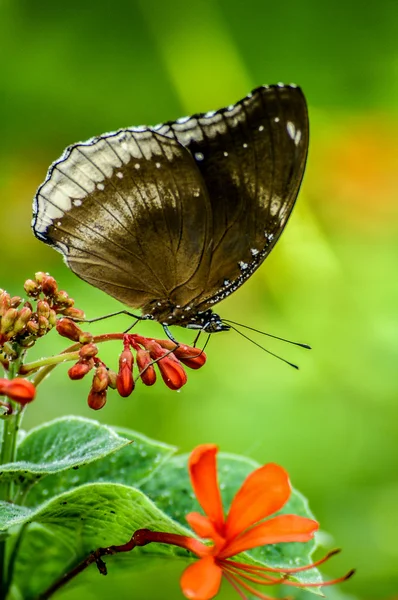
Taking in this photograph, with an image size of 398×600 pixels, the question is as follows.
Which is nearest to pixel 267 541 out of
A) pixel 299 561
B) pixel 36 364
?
pixel 299 561

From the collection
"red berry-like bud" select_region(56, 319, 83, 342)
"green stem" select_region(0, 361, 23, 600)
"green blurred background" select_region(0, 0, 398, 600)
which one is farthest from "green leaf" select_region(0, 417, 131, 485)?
"green blurred background" select_region(0, 0, 398, 600)

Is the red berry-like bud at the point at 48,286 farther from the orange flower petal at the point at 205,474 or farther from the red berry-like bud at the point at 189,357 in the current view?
the orange flower petal at the point at 205,474

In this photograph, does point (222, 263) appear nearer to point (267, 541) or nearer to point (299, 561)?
point (299, 561)

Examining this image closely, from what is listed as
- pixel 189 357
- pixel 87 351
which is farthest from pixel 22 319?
pixel 189 357

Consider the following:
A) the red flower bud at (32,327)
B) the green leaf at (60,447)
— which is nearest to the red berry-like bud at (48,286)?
the red flower bud at (32,327)

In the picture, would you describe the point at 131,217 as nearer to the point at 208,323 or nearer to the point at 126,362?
the point at 208,323
